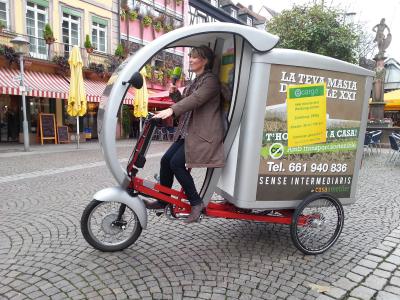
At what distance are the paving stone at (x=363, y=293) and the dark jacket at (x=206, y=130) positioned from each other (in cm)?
152

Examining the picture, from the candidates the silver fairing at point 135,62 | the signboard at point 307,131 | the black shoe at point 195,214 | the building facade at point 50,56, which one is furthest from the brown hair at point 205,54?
the building facade at point 50,56

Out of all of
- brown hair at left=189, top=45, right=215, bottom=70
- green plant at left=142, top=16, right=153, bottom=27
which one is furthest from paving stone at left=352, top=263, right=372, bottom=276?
green plant at left=142, top=16, right=153, bottom=27

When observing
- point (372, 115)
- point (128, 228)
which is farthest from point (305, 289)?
point (372, 115)

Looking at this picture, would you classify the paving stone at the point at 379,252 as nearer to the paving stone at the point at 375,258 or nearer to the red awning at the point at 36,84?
the paving stone at the point at 375,258

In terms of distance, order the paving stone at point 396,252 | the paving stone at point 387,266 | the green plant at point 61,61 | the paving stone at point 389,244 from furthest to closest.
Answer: the green plant at point 61,61
the paving stone at point 389,244
the paving stone at point 396,252
the paving stone at point 387,266

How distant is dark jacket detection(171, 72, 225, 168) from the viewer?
325 cm

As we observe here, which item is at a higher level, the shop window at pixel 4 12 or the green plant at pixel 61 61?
the shop window at pixel 4 12

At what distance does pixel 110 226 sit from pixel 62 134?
14.4m

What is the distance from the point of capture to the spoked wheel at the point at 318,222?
3.57m

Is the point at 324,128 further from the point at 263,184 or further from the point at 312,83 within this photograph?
the point at 263,184

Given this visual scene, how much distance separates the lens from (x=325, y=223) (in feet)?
12.3

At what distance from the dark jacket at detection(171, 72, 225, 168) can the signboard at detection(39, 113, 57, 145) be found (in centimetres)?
1430

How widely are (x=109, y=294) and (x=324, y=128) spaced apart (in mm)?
2446

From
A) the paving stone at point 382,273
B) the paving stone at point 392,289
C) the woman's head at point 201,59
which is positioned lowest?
the paving stone at point 392,289
